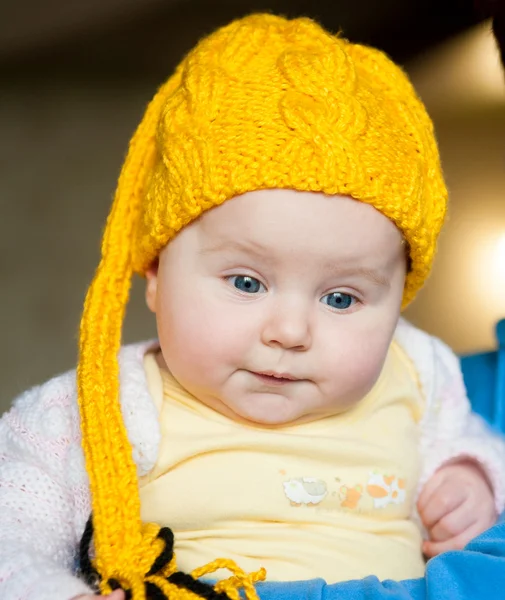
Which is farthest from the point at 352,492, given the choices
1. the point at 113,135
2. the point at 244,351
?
the point at 113,135

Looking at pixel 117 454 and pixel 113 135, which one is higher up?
pixel 113 135

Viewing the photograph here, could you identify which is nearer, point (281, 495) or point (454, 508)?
point (281, 495)

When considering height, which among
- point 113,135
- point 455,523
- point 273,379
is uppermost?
point 113,135

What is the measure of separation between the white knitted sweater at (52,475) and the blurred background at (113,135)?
1.54 feet

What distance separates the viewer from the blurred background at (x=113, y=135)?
134 centimetres

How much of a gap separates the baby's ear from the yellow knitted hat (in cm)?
2

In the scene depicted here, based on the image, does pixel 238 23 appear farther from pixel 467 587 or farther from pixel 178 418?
pixel 467 587

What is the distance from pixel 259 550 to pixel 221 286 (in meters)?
0.28

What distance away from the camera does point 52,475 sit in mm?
853

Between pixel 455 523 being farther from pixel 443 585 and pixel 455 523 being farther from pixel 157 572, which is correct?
pixel 157 572

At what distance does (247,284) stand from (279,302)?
40 mm

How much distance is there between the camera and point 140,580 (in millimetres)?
753

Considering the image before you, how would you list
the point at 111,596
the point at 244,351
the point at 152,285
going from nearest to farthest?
the point at 111,596 → the point at 244,351 → the point at 152,285

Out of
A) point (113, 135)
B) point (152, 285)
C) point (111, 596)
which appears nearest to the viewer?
point (111, 596)
